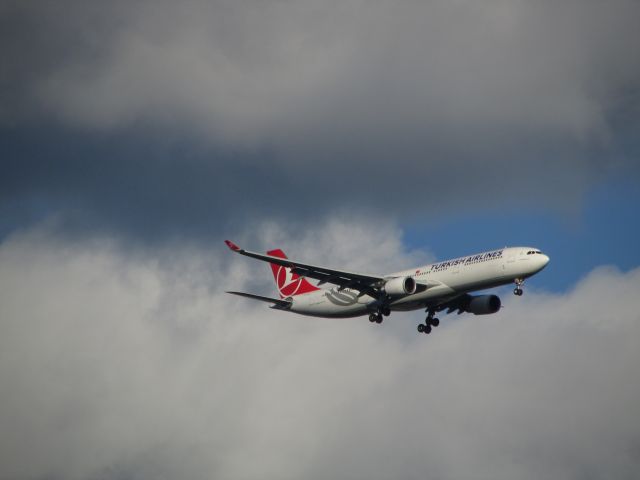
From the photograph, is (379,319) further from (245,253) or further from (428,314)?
(245,253)

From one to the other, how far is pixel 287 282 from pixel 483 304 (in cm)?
1555

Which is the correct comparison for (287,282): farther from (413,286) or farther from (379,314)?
(413,286)

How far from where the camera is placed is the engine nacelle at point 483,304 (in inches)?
3012

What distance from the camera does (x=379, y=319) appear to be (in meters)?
73.0

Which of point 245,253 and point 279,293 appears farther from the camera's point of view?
point 279,293

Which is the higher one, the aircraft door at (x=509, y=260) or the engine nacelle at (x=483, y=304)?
the engine nacelle at (x=483, y=304)

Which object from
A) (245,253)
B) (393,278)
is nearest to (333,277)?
(393,278)

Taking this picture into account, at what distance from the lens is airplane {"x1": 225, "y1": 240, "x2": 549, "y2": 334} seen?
219 feet

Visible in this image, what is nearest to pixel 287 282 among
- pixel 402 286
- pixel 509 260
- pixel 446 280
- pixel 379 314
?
pixel 379 314

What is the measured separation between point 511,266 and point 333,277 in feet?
40.3

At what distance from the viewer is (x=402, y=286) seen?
69312mm

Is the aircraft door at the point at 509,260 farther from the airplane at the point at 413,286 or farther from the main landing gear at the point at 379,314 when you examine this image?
the main landing gear at the point at 379,314

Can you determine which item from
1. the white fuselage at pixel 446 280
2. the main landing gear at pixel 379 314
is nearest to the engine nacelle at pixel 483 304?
the white fuselage at pixel 446 280

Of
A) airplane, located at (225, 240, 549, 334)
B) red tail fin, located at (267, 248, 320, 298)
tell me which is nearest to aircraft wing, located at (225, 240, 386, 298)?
airplane, located at (225, 240, 549, 334)
